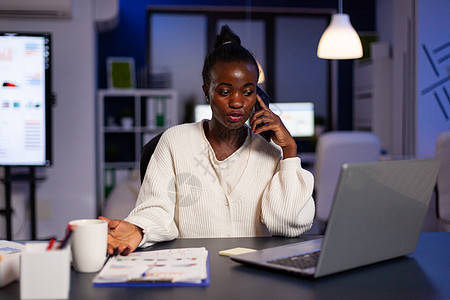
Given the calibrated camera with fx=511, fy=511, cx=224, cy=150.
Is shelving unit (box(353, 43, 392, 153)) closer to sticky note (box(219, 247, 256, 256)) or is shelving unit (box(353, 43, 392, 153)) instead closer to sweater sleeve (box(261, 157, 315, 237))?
sweater sleeve (box(261, 157, 315, 237))

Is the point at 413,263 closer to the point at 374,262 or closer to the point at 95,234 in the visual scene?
the point at 374,262

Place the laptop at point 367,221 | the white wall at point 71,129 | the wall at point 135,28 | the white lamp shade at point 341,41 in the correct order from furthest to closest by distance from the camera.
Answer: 1. the wall at point 135,28
2. the white wall at point 71,129
3. the white lamp shade at point 341,41
4. the laptop at point 367,221

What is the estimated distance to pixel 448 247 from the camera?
1132 millimetres

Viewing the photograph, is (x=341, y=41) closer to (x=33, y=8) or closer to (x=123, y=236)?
(x=33, y=8)

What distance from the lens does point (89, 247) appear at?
92 cm

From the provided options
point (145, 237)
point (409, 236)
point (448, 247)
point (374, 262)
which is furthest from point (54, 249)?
point (448, 247)

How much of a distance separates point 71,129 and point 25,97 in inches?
33.6

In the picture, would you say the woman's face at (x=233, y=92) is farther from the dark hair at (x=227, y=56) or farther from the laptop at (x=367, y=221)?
the laptop at (x=367, y=221)

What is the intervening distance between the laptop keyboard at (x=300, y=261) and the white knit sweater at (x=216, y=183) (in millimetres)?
382

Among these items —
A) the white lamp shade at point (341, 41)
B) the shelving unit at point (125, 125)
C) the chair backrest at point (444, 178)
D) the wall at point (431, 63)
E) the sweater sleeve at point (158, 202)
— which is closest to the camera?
the sweater sleeve at point (158, 202)

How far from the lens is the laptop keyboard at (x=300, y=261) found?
0.90m

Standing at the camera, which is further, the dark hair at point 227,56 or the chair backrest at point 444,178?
the chair backrest at point 444,178

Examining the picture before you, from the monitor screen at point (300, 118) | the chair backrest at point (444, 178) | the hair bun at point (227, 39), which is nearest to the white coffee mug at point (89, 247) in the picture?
the hair bun at point (227, 39)

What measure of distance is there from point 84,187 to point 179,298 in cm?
340
